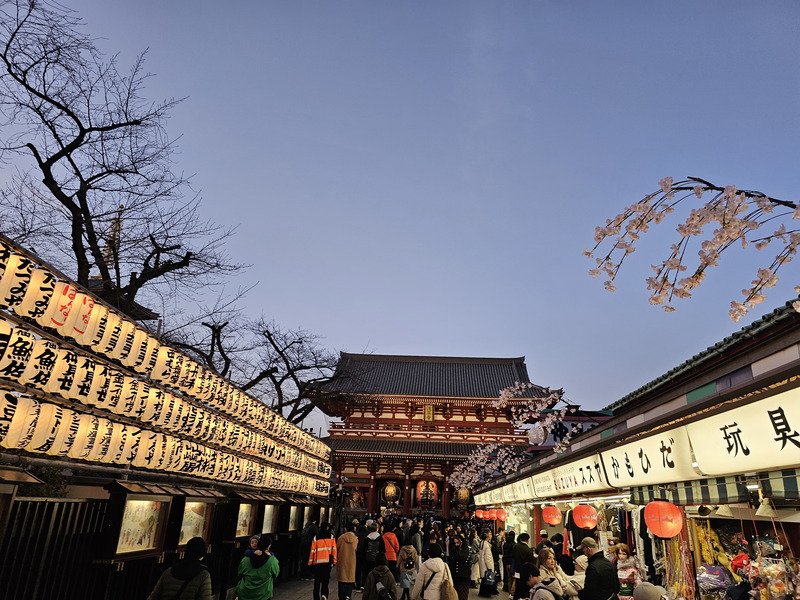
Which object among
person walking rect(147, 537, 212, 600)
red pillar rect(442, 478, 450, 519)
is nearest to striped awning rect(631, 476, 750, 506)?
person walking rect(147, 537, 212, 600)

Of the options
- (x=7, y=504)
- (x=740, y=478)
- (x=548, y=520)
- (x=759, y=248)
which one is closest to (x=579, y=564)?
(x=740, y=478)

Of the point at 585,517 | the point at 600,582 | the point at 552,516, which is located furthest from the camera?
the point at 552,516

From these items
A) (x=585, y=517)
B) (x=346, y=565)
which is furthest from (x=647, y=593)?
(x=346, y=565)

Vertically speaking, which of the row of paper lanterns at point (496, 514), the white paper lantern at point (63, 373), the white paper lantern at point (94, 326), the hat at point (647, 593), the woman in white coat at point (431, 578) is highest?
the white paper lantern at point (94, 326)

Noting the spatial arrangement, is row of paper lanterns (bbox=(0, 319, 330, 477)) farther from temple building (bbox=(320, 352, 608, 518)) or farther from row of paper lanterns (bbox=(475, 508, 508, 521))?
temple building (bbox=(320, 352, 608, 518))

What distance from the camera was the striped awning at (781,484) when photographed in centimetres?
563

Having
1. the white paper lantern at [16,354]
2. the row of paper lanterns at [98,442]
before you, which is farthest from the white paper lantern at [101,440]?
the white paper lantern at [16,354]

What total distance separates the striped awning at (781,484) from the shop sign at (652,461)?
759mm

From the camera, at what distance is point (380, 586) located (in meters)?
8.38

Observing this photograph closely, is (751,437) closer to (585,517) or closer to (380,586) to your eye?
(380,586)

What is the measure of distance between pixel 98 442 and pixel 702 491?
30.1ft

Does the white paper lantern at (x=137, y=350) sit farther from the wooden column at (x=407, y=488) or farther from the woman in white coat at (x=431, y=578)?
the wooden column at (x=407, y=488)

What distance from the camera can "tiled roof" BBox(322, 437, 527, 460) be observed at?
106ft

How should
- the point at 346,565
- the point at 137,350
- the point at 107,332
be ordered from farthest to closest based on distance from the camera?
the point at 346,565
the point at 137,350
the point at 107,332
